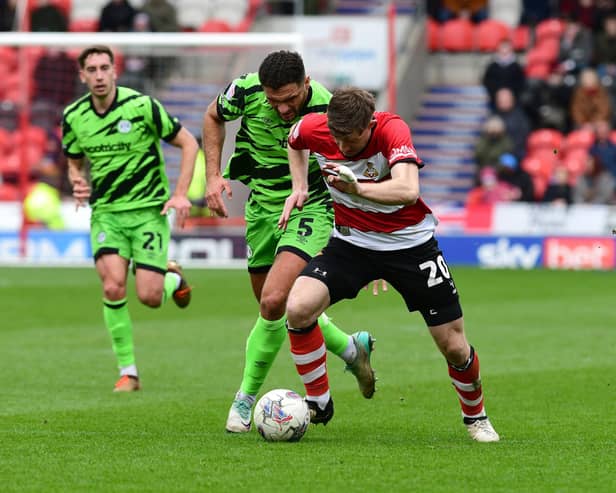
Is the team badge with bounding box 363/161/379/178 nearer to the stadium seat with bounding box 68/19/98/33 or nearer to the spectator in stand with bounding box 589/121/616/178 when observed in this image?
the spectator in stand with bounding box 589/121/616/178

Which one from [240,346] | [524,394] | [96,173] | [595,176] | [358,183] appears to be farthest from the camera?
[595,176]

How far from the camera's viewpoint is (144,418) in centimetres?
834

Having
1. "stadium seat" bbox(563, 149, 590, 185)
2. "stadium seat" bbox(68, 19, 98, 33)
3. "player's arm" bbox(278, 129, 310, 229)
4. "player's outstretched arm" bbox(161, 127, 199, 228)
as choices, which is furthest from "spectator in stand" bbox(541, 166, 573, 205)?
"player's arm" bbox(278, 129, 310, 229)

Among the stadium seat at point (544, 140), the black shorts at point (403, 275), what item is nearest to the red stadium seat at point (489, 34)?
the stadium seat at point (544, 140)

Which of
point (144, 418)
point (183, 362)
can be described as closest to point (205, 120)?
point (144, 418)

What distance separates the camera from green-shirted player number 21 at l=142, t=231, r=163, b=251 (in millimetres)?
10094

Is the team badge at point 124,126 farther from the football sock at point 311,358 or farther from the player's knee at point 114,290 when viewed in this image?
the football sock at point 311,358

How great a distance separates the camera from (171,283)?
37.1 feet

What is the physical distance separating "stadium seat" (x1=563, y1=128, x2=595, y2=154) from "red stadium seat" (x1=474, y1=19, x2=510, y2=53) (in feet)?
12.6

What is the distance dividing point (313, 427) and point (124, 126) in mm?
3054

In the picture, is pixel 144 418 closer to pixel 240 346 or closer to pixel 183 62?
pixel 240 346

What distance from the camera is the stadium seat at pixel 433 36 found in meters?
27.3

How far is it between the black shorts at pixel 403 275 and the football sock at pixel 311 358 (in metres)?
0.34

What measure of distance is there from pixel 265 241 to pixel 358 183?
1.73 metres
